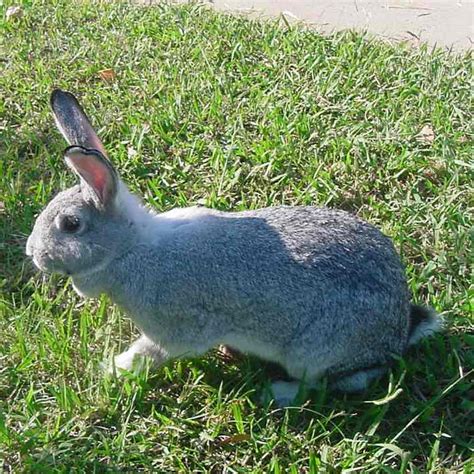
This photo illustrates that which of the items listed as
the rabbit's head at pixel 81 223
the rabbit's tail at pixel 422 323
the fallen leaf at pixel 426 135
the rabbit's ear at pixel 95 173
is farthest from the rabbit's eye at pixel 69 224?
the fallen leaf at pixel 426 135

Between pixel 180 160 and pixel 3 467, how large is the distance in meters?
2.23

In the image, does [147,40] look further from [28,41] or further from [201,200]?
[201,200]

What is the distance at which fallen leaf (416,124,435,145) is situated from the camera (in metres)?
4.89

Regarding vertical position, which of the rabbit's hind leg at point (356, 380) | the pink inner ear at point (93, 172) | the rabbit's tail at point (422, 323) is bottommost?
the rabbit's hind leg at point (356, 380)

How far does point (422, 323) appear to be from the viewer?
3605 millimetres

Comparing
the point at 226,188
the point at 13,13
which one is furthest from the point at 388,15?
the point at 13,13

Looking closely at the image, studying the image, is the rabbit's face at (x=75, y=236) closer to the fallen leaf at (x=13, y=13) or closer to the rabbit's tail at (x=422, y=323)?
the rabbit's tail at (x=422, y=323)

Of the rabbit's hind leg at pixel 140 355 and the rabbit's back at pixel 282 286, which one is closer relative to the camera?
the rabbit's back at pixel 282 286

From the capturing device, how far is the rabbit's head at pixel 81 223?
3.35 meters

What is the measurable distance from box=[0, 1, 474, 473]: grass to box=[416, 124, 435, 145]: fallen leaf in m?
0.03

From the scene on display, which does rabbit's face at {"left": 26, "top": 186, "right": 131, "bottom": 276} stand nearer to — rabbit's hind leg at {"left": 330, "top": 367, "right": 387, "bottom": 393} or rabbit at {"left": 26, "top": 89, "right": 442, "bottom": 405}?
rabbit at {"left": 26, "top": 89, "right": 442, "bottom": 405}

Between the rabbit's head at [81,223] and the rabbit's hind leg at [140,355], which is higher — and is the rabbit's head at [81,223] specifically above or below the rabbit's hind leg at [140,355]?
above

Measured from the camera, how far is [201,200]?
4.52 metres

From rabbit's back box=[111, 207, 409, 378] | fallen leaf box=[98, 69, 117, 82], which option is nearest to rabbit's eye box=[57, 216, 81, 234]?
rabbit's back box=[111, 207, 409, 378]
